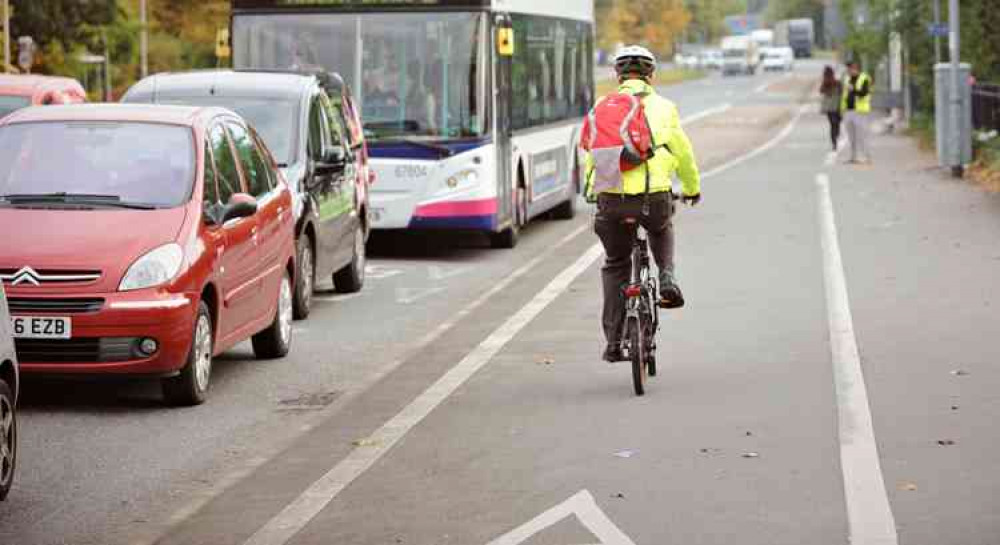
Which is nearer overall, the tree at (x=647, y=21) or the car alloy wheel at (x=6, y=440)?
the car alloy wheel at (x=6, y=440)

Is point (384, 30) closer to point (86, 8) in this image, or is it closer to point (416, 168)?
point (416, 168)

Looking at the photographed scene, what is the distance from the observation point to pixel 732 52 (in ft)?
470

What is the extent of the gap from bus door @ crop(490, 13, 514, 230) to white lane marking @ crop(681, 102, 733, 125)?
140 feet

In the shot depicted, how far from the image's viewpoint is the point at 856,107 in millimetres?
39062

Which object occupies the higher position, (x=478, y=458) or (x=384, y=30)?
(x=384, y=30)

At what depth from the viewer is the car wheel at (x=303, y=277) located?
1586 centimetres

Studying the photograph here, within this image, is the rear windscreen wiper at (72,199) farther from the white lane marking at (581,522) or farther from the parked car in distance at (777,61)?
the parked car in distance at (777,61)

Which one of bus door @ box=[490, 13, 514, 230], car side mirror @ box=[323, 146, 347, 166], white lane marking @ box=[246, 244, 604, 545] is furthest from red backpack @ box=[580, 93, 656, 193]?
bus door @ box=[490, 13, 514, 230]

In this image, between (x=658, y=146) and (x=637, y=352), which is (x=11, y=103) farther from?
(x=637, y=352)

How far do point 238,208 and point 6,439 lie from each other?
3551 mm

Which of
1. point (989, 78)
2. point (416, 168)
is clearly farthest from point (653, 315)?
point (989, 78)

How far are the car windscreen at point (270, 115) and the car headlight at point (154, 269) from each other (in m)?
4.74

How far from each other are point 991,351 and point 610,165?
112 inches

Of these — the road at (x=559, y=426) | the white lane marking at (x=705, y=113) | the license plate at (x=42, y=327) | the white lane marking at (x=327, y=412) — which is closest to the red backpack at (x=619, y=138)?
the road at (x=559, y=426)
